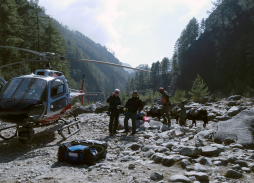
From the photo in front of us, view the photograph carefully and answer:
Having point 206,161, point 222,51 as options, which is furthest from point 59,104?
point 222,51

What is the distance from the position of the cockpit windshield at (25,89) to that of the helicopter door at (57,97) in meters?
0.36

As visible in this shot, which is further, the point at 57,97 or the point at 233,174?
the point at 57,97

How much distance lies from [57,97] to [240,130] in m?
7.02

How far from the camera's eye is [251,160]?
173 inches

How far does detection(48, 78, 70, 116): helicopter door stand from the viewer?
7.11 m

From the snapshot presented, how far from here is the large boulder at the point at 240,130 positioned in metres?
5.54

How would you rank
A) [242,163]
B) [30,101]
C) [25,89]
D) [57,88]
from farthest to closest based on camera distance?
1. [57,88]
2. [25,89]
3. [30,101]
4. [242,163]

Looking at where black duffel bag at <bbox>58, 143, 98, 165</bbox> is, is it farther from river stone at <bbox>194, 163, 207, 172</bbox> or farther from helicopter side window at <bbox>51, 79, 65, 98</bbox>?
helicopter side window at <bbox>51, 79, 65, 98</bbox>

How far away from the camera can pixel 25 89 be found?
263 inches

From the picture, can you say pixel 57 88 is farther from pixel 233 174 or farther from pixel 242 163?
pixel 242 163

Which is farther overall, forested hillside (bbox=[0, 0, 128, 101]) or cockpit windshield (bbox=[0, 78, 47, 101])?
forested hillside (bbox=[0, 0, 128, 101])

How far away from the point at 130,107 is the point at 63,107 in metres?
3.14

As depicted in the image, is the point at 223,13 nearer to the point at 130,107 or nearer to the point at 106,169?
the point at 130,107

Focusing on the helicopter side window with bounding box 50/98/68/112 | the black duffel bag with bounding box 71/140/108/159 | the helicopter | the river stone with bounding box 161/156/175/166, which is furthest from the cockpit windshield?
the river stone with bounding box 161/156/175/166
